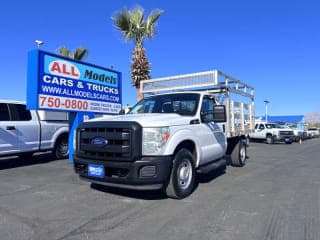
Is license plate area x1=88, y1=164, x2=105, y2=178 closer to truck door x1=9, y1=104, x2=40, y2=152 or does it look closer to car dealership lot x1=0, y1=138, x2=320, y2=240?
car dealership lot x1=0, y1=138, x2=320, y2=240

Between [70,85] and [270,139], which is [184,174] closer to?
[70,85]

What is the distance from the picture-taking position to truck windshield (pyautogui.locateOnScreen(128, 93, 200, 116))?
637 centimetres

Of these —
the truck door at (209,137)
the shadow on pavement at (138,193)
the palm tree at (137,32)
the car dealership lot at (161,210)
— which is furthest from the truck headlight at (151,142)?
the palm tree at (137,32)

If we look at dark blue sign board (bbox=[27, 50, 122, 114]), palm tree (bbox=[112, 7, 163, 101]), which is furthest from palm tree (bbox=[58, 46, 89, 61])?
dark blue sign board (bbox=[27, 50, 122, 114])

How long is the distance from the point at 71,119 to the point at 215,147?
5274 millimetres

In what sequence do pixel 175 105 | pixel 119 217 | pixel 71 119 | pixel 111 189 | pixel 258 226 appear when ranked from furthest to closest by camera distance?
pixel 71 119 < pixel 175 105 < pixel 111 189 < pixel 119 217 < pixel 258 226

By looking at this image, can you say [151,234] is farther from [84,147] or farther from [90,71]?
[90,71]

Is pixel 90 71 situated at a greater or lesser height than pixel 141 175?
greater


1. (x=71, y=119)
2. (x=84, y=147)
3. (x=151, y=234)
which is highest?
(x=71, y=119)

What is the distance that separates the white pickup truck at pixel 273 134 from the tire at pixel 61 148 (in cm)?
1779

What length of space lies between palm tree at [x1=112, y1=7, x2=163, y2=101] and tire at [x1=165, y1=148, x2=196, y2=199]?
1176 cm

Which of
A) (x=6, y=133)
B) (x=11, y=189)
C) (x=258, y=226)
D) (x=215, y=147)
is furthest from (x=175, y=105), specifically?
(x=6, y=133)

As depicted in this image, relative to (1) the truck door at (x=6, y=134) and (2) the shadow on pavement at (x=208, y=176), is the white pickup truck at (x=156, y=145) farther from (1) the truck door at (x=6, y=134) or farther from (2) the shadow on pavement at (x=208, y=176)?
(1) the truck door at (x=6, y=134)

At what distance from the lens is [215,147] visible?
680 centimetres
